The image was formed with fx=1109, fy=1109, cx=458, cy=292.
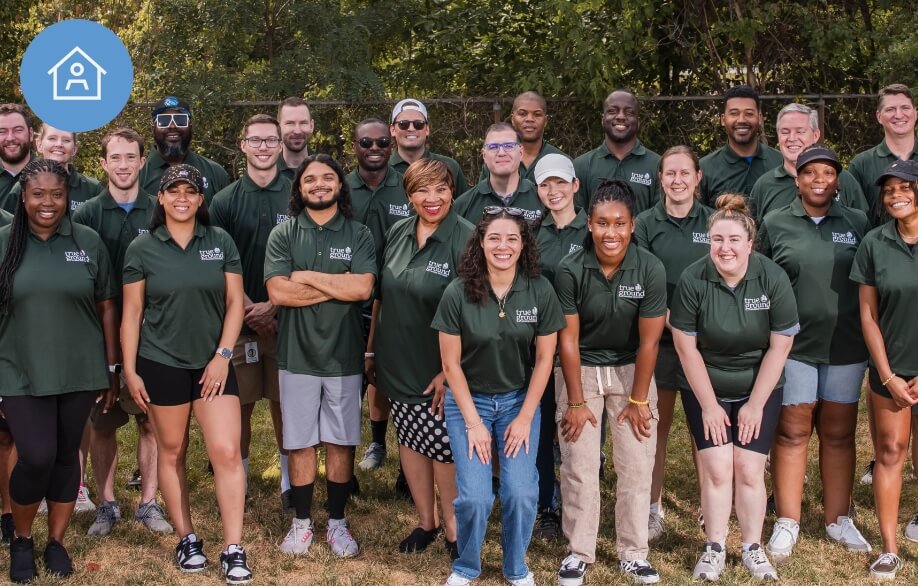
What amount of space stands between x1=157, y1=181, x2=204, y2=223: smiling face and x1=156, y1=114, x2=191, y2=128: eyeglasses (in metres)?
1.27

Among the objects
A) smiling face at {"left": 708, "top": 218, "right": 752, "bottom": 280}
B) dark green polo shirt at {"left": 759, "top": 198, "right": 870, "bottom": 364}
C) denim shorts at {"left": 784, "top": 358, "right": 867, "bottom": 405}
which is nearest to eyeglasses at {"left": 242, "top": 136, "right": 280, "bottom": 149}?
smiling face at {"left": 708, "top": 218, "right": 752, "bottom": 280}

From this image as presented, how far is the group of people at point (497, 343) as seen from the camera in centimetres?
577

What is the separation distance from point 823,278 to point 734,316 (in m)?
0.69

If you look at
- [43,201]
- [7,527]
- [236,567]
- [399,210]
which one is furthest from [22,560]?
[399,210]

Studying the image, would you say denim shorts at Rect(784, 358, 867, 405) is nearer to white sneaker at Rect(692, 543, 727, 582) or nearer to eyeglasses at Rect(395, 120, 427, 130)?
white sneaker at Rect(692, 543, 727, 582)

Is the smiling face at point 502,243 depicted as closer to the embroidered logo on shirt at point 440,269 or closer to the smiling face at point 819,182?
the embroidered logo on shirt at point 440,269

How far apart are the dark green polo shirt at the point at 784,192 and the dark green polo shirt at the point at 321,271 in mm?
2413

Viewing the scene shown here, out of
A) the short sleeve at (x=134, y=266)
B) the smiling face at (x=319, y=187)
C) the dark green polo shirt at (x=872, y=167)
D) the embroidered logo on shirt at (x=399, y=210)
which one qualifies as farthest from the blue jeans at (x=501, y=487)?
the dark green polo shirt at (x=872, y=167)

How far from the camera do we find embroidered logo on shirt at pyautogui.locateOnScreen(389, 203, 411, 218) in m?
7.08

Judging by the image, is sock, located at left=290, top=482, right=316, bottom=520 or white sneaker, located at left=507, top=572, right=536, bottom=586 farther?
sock, located at left=290, top=482, right=316, bottom=520

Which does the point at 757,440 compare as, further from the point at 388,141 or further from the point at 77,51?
the point at 77,51

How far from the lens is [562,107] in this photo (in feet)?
37.7

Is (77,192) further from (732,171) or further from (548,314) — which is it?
(732,171)

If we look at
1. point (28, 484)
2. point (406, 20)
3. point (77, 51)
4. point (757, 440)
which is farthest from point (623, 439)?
point (77, 51)
